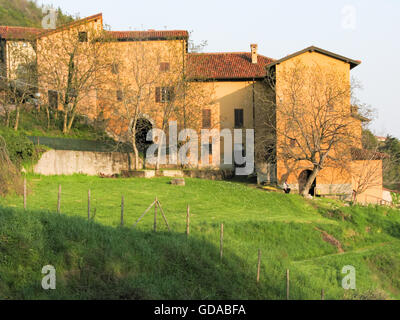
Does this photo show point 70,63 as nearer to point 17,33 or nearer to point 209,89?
point 17,33

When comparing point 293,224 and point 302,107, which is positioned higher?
point 302,107

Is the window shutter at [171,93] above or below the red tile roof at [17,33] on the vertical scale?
below

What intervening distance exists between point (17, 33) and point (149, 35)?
12.1 metres

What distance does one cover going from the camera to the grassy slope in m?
14.8

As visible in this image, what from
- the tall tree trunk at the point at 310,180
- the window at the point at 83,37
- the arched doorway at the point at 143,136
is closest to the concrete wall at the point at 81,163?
the arched doorway at the point at 143,136

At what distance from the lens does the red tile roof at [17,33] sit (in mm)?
40344

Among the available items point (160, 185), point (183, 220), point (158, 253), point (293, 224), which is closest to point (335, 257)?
point (293, 224)

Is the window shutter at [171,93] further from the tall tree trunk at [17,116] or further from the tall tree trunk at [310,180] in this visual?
the tall tree trunk at [310,180]

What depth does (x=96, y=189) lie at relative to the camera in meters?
30.5

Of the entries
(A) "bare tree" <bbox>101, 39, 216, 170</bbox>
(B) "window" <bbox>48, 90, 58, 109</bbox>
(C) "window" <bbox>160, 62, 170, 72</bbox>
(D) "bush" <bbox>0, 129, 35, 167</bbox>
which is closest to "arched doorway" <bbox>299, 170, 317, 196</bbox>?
(A) "bare tree" <bbox>101, 39, 216, 170</bbox>

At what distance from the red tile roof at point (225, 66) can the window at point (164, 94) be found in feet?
7.27

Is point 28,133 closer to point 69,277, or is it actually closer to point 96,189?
point 96,189

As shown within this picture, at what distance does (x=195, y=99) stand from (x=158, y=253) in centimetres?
2593

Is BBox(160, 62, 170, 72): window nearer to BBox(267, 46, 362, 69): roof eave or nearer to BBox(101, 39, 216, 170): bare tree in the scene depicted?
BBox(101, 39, 216, 170): bare tree
